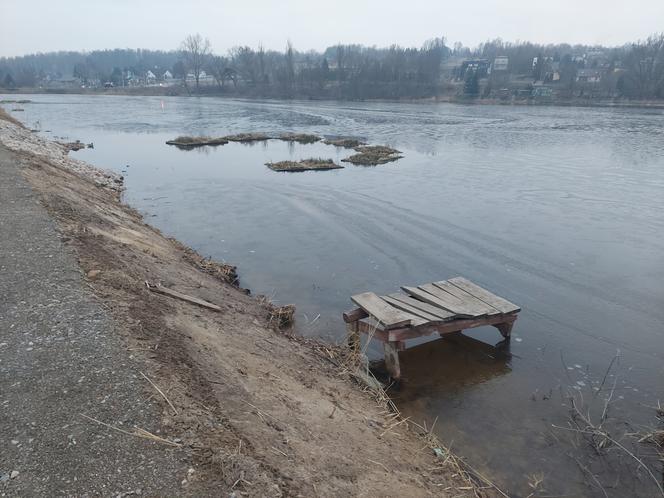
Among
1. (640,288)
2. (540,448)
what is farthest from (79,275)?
(640,288)

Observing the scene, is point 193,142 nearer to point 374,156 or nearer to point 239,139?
point 239,139

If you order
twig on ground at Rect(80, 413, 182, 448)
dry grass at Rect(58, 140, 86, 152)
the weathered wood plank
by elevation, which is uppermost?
twig on ground at Rect(80, 413, 182, 448)

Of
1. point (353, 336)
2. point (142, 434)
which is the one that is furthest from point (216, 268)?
point (142, 434)

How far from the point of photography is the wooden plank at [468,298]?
27.0ft

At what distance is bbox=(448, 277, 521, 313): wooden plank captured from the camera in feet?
27.3

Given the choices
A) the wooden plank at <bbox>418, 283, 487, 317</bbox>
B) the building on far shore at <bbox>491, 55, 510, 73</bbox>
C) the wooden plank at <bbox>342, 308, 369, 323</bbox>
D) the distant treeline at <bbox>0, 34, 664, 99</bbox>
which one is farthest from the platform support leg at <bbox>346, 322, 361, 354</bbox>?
the building on far shore at <bbox>491, 55, 510, 73</bbox>

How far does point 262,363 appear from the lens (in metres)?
6.41

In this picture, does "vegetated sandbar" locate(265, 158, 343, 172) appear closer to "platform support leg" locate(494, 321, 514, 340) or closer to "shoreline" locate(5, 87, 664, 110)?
"platform support leg" locate(494, 321, 514, 340)

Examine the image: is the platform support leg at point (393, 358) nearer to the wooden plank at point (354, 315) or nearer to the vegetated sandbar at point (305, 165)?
the wooden plank at point (354, 315)

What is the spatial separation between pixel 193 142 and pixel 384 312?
3057 cm

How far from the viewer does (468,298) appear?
8711mm

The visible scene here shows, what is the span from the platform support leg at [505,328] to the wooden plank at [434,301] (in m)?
0.96

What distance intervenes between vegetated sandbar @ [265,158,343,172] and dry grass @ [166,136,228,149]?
1037 centimetres

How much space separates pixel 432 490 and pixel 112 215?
11747mm
